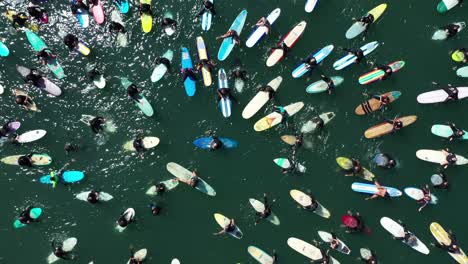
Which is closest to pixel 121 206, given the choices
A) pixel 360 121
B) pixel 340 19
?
pixel 360 121

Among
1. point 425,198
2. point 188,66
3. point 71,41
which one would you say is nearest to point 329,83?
point 188,66

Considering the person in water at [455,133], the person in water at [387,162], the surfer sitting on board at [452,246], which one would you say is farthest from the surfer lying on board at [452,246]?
the person in water at [455,133]

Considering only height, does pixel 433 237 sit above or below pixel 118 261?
below

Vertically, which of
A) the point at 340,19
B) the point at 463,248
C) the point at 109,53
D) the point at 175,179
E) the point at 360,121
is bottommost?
the point at 463,248

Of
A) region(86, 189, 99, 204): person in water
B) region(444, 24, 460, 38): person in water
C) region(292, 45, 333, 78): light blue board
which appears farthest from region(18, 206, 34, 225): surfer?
region(444, 24, 460, 38): person in water

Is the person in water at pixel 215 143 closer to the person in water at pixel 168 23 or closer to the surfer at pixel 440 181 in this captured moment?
the person in water at pixel 168 23

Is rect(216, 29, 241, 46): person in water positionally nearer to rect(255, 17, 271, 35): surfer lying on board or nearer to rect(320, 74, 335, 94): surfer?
rect(255, 17, 271, 35): surfer lying on board

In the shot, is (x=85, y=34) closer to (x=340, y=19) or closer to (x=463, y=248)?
(x=340, y=19)
